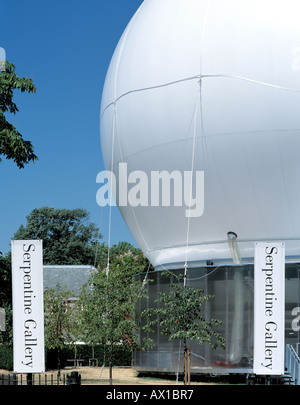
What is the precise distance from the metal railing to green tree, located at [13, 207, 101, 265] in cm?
4637

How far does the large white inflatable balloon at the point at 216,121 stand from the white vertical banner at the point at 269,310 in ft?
29.4

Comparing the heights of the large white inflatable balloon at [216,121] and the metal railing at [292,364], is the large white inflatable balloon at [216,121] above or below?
above

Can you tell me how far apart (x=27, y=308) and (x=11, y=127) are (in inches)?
304

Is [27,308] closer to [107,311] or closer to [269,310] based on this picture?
[269,310]

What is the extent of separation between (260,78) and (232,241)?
5.39 m

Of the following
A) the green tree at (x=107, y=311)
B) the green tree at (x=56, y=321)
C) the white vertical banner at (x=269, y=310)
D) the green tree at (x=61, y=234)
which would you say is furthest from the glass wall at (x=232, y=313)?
the green tree at (x=61, y=234)

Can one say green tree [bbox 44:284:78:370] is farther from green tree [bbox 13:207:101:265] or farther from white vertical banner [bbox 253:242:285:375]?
green tree [bbox 13:207:101:265]

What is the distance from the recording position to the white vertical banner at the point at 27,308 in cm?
1421

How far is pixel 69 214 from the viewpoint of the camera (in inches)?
2869

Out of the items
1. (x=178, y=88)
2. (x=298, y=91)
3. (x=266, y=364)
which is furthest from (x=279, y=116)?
(x=266, y=364)

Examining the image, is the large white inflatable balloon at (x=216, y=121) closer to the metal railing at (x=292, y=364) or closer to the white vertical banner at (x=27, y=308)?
the metal railing at (x=292, y=364)

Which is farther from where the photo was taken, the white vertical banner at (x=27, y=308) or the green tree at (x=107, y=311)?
the green tree at (x=107, y=311)

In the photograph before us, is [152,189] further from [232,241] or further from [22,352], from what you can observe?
[22,352]

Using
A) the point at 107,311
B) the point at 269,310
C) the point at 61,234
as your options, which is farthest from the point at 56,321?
the point at 61,234
